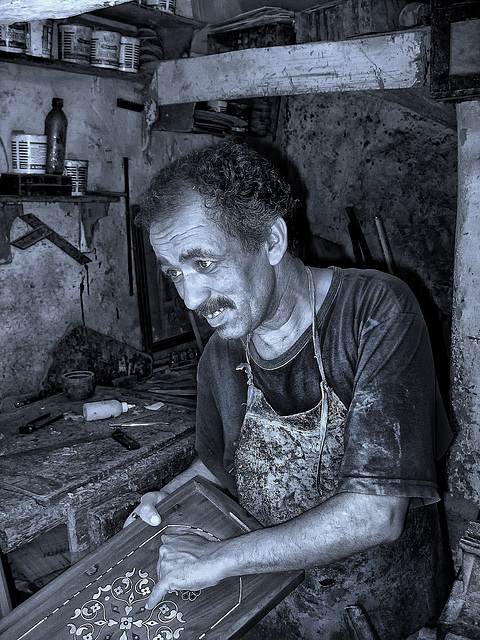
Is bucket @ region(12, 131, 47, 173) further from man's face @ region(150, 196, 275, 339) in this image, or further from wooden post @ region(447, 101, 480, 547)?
wooden post @ region(447, 101, 480, 547)

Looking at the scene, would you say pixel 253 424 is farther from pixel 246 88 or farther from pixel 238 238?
pixel 246 88

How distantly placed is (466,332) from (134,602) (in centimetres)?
209

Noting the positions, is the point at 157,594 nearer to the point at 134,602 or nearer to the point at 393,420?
the point at 134,602

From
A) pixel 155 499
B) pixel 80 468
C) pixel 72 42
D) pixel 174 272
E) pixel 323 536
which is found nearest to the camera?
pixel 323 536

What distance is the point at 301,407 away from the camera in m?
1.88

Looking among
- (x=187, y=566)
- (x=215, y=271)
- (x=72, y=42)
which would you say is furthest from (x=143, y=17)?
(x=187, y=566)

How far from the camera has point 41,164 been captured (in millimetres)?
3678

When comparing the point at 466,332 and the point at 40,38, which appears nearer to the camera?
the point at 466,332

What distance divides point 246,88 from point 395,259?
238 centimetres

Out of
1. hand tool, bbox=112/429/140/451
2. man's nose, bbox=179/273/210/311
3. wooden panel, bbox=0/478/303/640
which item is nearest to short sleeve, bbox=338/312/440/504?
wooden panel, bbox=0/478/303/640

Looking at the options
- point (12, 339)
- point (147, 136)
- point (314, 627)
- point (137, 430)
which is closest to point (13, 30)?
point (147, 136)

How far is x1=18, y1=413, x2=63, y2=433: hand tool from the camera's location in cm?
336

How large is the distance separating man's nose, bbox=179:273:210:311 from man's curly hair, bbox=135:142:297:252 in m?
0.16

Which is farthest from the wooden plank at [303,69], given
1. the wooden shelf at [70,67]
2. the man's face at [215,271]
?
the man's face at [215,271]
